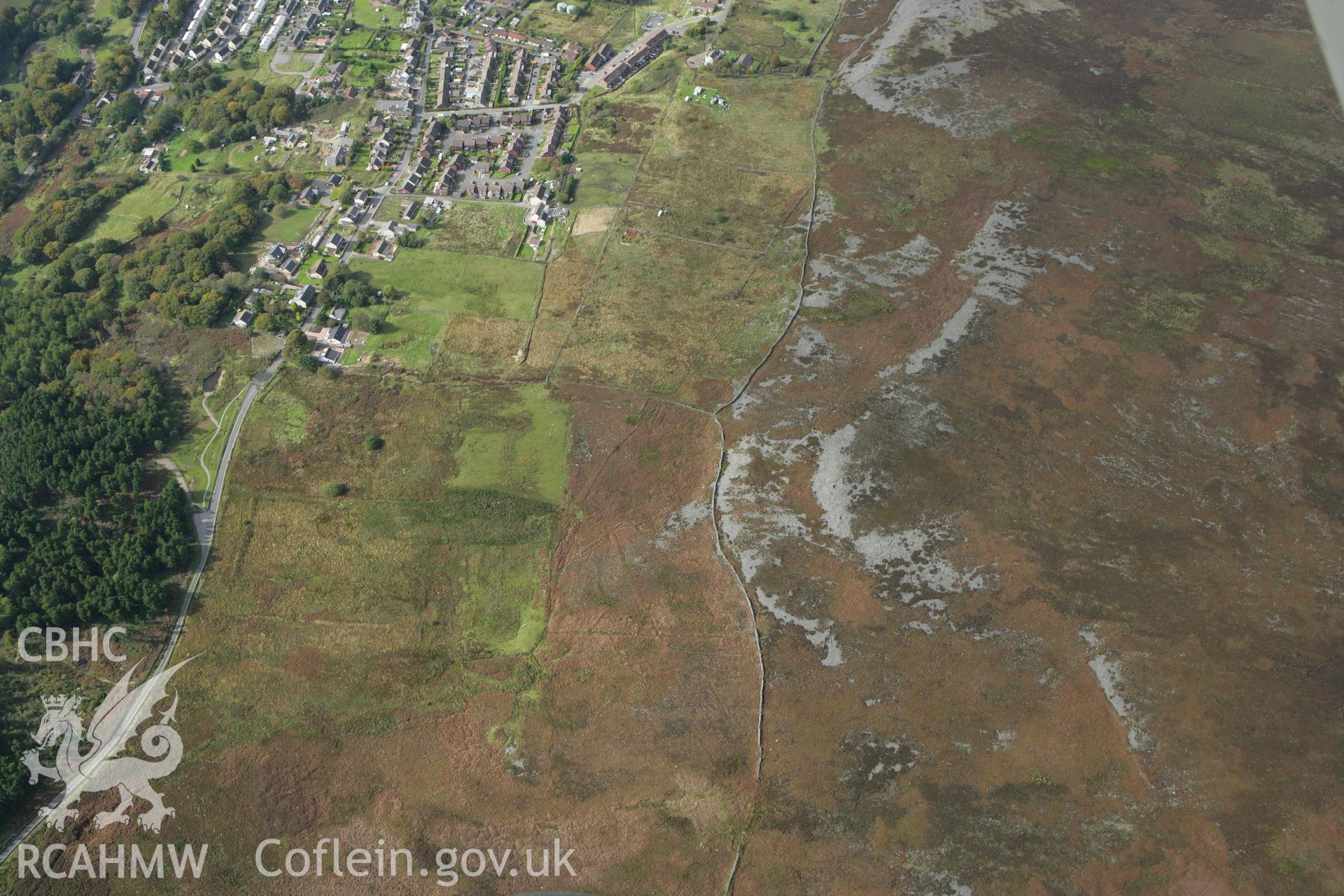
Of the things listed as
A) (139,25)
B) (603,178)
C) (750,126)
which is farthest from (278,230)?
(139,25)

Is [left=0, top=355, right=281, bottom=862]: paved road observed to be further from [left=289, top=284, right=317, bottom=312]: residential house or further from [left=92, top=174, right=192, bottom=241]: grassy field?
[left=92, top=174, right=192, bottom=241]: grassy field

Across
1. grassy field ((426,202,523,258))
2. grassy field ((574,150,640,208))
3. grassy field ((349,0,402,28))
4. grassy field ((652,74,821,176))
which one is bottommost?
grassy field ((426,202,523,258))

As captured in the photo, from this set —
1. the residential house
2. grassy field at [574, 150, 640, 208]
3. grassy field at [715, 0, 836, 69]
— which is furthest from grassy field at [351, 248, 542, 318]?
grassy field at [715, 0, 836, 69]

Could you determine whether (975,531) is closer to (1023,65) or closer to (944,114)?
(944,114)

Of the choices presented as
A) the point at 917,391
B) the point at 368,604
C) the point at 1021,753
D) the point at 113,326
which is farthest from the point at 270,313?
the point at 1021,753

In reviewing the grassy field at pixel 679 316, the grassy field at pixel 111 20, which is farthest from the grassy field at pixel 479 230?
the grassy field at pixel 111 20

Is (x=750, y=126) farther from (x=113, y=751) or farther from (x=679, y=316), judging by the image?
(x=113, y=751)
